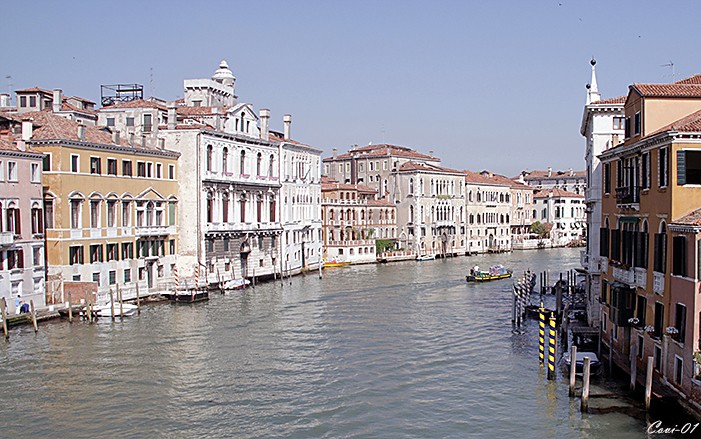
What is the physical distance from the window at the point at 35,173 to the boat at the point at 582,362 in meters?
13.5

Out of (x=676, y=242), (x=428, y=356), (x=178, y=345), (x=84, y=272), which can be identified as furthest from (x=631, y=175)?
(x=84, y=272)

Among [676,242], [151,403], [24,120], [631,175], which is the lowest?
[151,403]

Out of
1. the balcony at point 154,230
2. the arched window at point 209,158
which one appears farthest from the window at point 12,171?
the arched window at point 209,158

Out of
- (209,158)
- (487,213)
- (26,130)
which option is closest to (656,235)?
(26,130)

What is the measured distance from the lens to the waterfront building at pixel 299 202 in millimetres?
34844

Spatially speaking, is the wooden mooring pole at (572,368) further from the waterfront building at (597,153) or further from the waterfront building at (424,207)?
the waterfront building at (424,207)

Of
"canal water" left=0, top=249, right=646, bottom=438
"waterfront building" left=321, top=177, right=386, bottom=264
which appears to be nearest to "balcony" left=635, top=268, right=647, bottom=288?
"canal water" left=0, top=249, right=646, bottom=438

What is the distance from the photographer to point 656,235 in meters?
12.2

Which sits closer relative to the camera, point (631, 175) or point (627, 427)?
point (627, 427)

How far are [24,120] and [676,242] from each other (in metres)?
17.5

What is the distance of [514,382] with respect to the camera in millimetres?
14414

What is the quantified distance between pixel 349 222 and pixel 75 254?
901 inches

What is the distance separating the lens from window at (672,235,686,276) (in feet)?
36.3

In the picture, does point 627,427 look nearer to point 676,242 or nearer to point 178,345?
point 676,242
